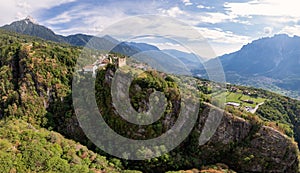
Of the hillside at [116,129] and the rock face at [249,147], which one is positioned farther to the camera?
the rock face at [249,147]

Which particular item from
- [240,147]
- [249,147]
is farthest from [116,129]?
[249,147]

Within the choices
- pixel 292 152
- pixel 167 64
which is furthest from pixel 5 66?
pixel 292 152

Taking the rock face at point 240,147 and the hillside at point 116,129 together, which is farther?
the rock face at point 240,147

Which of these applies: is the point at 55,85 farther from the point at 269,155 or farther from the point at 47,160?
the point at 269,155

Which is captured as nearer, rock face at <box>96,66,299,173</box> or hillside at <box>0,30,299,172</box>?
hillside at <box>0,30,299,172</box>

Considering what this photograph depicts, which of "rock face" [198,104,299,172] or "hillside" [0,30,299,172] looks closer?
"hillside" [0,30,299,172]
